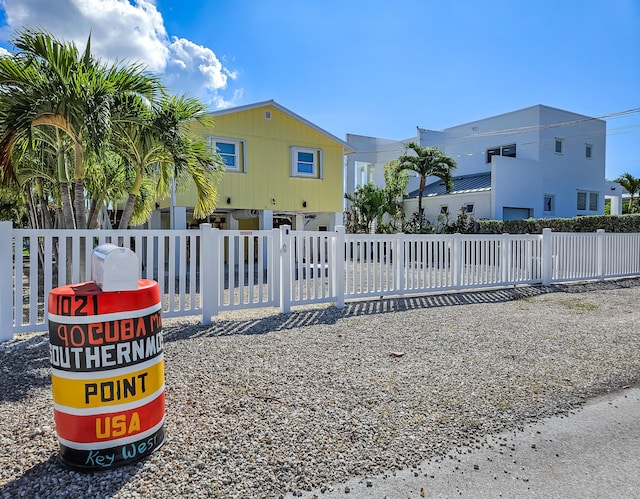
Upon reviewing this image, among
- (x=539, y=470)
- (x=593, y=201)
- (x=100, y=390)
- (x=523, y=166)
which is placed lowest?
(x=539, y=470)

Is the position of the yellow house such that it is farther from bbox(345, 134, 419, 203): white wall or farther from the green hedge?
bbox(345, 134, 419, 203): white wall

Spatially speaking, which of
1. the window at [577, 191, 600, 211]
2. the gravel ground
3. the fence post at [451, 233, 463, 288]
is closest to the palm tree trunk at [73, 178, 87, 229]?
the gravel ground

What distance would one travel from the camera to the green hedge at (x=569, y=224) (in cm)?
1652

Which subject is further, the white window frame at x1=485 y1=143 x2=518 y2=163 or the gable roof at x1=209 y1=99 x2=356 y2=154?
the white window frame at x1=485 y1=143 x2=518 y2=163

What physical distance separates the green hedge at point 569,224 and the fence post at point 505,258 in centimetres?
992

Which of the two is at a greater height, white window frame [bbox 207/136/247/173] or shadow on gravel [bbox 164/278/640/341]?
white window frame [bbox 207/136/247/173]

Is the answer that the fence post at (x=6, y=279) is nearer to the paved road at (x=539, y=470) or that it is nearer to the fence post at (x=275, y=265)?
the fence post at (x=275, y=265)

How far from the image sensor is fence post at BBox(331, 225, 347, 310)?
22.6 ft

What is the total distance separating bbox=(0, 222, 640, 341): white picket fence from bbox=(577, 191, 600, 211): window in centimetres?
1357

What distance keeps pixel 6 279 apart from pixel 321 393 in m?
3.73

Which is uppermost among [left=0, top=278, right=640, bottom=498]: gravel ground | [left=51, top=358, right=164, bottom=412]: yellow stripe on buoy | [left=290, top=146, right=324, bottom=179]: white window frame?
[left=290, top=146, right=324, bottom=179]: white window frame

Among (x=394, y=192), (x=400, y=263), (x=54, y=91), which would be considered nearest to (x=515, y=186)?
(x=394, y=192)

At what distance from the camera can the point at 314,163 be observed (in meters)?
16.6

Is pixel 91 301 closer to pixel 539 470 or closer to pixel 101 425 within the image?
pixel 101 425
